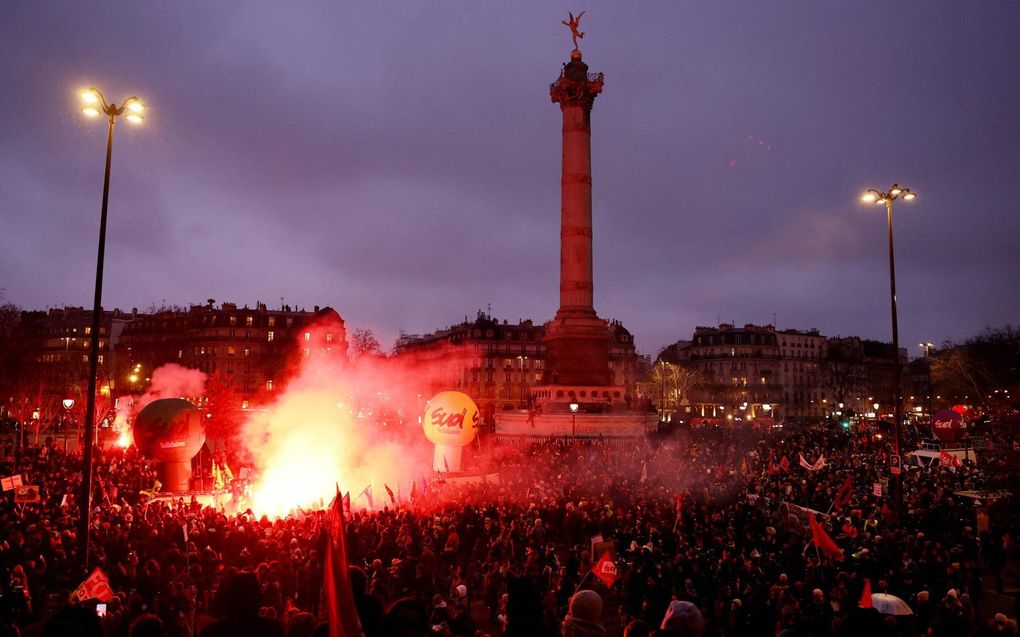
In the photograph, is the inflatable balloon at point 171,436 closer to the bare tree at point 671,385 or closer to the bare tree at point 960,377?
the bare tree at point 960,377

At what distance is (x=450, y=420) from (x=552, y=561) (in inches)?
492

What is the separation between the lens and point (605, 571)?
11523 mm

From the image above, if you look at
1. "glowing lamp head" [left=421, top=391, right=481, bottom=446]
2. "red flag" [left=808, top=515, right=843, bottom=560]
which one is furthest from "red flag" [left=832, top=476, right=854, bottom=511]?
"glowing lamp head" [left=421, top=391, right=481, bottom=446]

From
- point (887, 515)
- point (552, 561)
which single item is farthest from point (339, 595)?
point (887, 515)

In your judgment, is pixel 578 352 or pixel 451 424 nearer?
pixel 451 424

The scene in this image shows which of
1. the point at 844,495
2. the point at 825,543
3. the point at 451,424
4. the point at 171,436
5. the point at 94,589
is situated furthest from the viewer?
the point at 451,424

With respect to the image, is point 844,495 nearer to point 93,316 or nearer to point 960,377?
point 93,316

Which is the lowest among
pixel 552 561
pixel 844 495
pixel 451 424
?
pixel 552 561

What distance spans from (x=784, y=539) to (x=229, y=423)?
40.7m

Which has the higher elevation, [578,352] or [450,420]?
[578,352]

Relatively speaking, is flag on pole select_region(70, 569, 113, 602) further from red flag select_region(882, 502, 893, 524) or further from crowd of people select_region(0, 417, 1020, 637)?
red flag select_region(882, 502, 893, 524)

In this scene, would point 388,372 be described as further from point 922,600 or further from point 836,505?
point 922,600

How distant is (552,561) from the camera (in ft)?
44.9

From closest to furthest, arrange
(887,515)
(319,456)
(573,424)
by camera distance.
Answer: (887,515) → (319,456) → (573,424)
